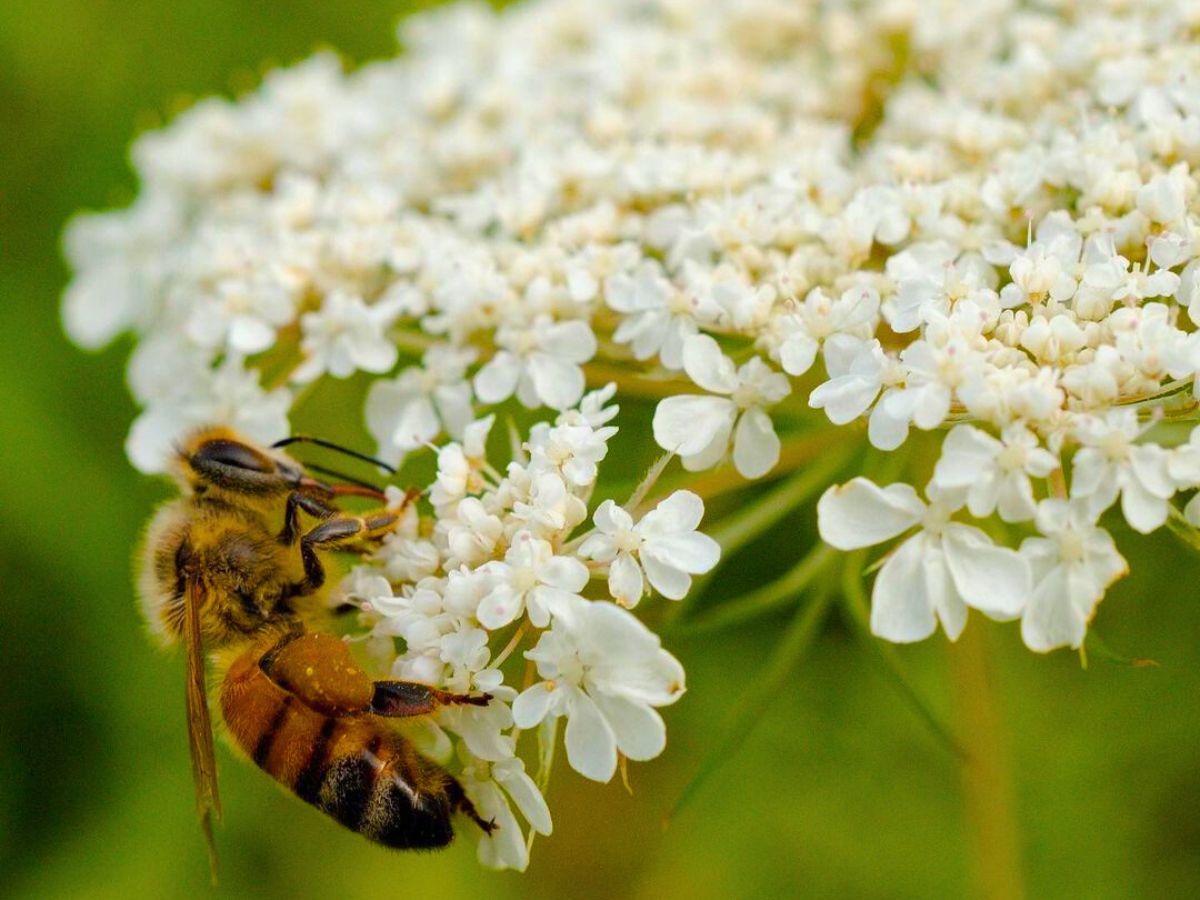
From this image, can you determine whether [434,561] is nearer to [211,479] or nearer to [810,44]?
[211,479]

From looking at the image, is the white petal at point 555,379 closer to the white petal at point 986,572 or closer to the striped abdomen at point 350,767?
the striped abdomen at point 350,767

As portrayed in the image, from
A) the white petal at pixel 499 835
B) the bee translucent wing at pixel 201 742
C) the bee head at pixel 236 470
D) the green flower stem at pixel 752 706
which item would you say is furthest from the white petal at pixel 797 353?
the bee translucent wing at pixel 201 742

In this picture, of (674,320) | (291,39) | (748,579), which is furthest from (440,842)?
(291,39)

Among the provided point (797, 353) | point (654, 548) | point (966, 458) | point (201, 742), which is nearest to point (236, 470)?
point (201, 742)

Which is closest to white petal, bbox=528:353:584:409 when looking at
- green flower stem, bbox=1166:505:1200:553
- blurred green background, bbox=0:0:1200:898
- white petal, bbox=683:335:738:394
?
white petal, bbox=683:335:738:394

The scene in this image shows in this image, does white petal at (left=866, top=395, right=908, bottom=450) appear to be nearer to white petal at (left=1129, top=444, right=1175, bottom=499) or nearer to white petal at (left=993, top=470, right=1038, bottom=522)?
white petal at (left=993, top=470, right=1038, bottom=522)

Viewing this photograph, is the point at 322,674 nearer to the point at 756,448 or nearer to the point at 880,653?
the point at 756,448
